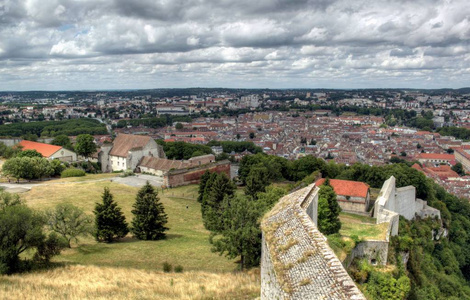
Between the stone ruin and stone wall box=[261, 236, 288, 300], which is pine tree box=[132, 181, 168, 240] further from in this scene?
the stone ruin

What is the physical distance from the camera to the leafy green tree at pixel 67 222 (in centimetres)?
2298

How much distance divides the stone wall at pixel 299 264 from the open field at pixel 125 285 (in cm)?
390

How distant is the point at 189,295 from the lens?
48.4 feet

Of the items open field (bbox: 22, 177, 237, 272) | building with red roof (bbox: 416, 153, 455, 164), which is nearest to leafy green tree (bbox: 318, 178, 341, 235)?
open field (bbox: 22, 177, 237, 272)

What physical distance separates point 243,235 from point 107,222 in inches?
482

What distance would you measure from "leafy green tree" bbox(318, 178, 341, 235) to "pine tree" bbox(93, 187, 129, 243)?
47.1ft

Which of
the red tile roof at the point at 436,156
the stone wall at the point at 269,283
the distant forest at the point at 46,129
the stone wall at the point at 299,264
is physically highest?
the stone wall at the point at 299,264

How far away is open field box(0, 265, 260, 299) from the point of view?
568 inches

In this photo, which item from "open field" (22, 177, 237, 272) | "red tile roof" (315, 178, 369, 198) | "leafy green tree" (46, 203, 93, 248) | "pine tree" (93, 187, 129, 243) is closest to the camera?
"open field" (22, 177, 237, 272)

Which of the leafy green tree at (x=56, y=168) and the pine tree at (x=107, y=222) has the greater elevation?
the pine tree at (x=107, y=222)

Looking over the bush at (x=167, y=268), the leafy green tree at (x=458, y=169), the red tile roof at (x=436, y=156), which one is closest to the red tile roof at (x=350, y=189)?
the bush at (x=167, y=268)

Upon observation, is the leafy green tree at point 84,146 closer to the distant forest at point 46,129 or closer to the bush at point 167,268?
the bush at point 167,268

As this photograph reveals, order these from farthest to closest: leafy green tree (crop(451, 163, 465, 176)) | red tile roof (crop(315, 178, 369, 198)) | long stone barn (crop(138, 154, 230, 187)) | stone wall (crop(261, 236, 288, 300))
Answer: leafy green tree (crop(451, 163, 465, 176))
long stone barn (crop(138, 154, 230, 187))
red tile roof (crop(315, 178, 369, 198))
stone wall (crop(261, 236, 288, 300))

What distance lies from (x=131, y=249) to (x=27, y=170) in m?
29.2
